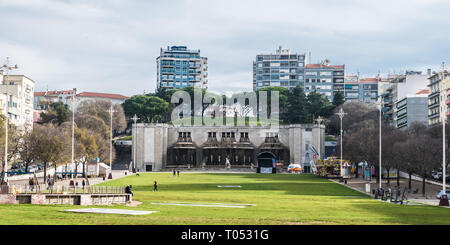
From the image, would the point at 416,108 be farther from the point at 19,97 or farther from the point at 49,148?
Answer: the point at 49,148

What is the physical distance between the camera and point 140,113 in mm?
185500

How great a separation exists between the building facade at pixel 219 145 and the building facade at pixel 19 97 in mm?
29497

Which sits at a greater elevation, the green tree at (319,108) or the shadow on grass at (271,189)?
the green tree at (319,108)

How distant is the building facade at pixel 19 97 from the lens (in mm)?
117812

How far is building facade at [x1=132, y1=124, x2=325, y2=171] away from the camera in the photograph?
151 metres

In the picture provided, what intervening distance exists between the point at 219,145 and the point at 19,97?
2171 inches

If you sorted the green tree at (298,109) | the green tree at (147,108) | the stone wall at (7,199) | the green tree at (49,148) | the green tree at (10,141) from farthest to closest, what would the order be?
1. the green tree at (147,108)
2. the green tree at (298,109)
3. the green tree at (49,148)
4. the green tree at (10,141)
5. the stone wall at (7,199)

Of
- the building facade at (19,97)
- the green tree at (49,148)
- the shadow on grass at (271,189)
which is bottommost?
the shadow on grass at (271,189)

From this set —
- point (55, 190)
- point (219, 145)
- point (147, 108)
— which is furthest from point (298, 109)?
point (55, 190)

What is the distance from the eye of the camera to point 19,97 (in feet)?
408

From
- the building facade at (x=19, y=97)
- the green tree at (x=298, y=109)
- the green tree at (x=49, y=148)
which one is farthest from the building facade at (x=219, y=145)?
the green tree at (x=49, y=148)

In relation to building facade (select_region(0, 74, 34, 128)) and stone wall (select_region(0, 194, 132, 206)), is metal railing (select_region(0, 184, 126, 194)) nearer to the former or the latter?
stone wall (select_region(0, 194, 132, 206))

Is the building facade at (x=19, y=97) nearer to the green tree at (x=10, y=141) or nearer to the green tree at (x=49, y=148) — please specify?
the green tree at (x=10, y=141)
